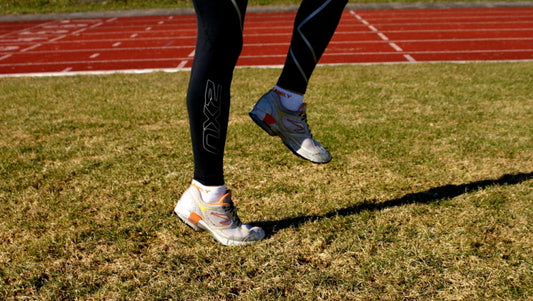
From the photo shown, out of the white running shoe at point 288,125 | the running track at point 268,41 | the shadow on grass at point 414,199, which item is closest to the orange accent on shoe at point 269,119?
the white running shoe at point 288,125

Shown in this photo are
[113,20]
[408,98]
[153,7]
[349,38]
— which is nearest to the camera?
[408,98]

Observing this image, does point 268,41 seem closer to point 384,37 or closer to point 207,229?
point 384,37

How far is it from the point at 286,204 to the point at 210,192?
0.62 m

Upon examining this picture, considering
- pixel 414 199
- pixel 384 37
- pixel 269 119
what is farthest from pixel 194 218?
pixel 384 37

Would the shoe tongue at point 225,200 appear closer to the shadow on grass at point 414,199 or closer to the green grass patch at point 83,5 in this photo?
the shadow on grass at point 414,199

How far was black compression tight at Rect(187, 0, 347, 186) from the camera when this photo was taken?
4.75 feet

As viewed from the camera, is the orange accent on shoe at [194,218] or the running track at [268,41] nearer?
the orange accent on shoe at [194,218]

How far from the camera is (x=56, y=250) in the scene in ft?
6.00

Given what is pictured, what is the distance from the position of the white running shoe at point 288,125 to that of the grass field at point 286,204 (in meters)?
0.34

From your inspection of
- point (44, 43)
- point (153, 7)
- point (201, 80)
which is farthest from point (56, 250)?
point (153, 7)

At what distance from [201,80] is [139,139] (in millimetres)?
1966

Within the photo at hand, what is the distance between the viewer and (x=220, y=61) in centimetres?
151

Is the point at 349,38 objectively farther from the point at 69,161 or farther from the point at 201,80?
the point at 201,80

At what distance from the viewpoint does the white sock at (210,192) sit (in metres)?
1.70
